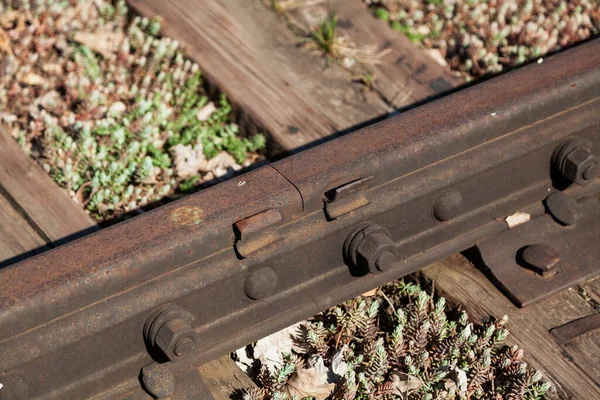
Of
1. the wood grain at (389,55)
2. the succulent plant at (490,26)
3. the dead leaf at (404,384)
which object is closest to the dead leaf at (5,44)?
the wood grain at (389,55)

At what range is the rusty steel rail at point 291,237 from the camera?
290 cm

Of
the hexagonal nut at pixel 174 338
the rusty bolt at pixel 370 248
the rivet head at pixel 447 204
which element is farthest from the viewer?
the rivet head at pixel 447 204

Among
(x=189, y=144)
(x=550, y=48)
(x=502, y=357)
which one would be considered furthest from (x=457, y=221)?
(x=550, y=48)

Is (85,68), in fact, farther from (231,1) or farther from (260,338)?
(260,338)

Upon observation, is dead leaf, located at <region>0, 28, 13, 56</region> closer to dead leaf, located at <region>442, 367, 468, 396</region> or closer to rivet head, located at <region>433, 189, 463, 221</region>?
rivet head, located at <region>433, 189, 463, 221</region>

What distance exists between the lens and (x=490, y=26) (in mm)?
5258

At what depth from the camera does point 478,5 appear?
17.6ft

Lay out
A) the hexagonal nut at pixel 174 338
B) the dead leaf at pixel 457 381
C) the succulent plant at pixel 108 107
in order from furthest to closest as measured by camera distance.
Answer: the succulent plant at pixel 108 107 < the dead leaf at pixel 457 381 < the hexagonal nut at pixel 174 338

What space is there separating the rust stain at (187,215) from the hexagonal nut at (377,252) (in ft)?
2.17

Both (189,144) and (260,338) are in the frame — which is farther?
(189,144)

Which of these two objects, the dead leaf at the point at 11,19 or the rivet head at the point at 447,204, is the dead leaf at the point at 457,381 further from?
the dead leaf at the point at 11,19

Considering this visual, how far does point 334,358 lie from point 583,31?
2.83 m

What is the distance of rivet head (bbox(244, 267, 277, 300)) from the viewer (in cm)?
322

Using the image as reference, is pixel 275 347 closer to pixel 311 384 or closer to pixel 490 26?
pixel 311 384
